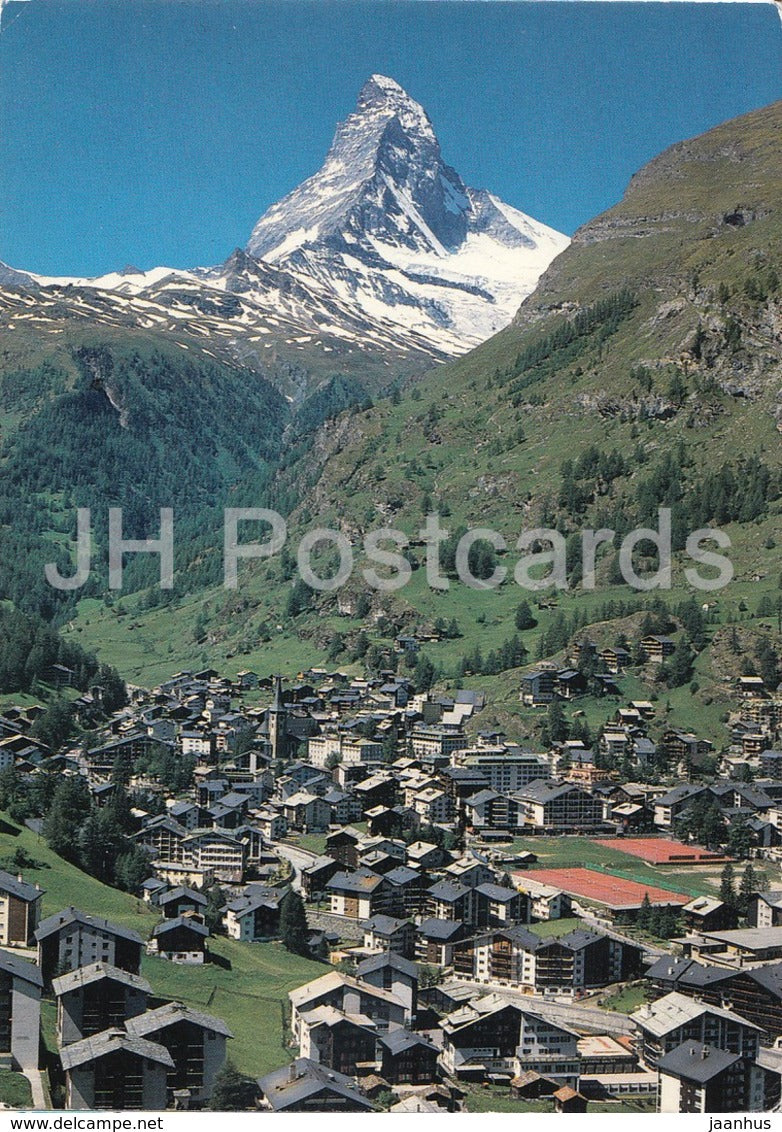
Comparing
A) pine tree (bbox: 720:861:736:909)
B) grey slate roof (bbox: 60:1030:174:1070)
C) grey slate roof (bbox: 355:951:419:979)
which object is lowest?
pine tree (bbox: 720:861:736:909)

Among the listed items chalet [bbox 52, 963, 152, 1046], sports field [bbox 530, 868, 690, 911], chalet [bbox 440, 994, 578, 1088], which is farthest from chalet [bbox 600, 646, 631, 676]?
chalet [bbox 52, 963, 152, 1046]

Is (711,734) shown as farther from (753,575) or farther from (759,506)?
(759,506)

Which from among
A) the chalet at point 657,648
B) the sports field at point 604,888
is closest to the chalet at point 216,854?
the sports field at point 604,888

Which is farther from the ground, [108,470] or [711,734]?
[108,470]

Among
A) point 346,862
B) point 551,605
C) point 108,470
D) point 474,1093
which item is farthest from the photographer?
point 108,470

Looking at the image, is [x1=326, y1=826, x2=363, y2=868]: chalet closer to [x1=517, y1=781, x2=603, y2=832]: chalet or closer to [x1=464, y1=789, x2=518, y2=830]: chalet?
[x1=464, y1=789, x2=518, y2=830]: chalet

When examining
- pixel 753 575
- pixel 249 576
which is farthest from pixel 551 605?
pixel 249 576
